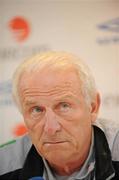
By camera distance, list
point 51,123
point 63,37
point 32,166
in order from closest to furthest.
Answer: point 51,123, point 32,166, point 63,37

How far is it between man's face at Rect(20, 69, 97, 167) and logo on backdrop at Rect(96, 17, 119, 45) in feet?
5.54

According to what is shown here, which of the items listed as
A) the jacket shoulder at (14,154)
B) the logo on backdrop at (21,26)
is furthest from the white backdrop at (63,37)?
the jacket shoulder at (14,154)

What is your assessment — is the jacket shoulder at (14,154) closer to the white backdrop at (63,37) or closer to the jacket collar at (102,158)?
the jacket collar at (102,158)

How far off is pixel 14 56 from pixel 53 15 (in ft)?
1.39

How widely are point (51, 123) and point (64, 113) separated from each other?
0.04 metres

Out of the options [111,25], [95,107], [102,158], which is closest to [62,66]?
[95,107]

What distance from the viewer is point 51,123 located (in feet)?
2.25

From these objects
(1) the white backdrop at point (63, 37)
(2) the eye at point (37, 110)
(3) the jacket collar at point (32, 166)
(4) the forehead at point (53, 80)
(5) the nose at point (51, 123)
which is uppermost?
(1) the white backdrop at point (63, 37)

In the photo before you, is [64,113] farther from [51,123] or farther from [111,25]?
[111,25]

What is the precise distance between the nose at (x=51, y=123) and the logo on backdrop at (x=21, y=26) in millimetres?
1720

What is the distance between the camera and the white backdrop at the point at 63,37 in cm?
229

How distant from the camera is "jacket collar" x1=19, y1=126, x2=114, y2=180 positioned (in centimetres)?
74

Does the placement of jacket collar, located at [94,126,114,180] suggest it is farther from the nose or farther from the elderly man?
A: the nose

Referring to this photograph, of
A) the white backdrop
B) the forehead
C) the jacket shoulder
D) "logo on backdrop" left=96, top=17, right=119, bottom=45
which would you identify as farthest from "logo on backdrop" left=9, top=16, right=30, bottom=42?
the forehead
